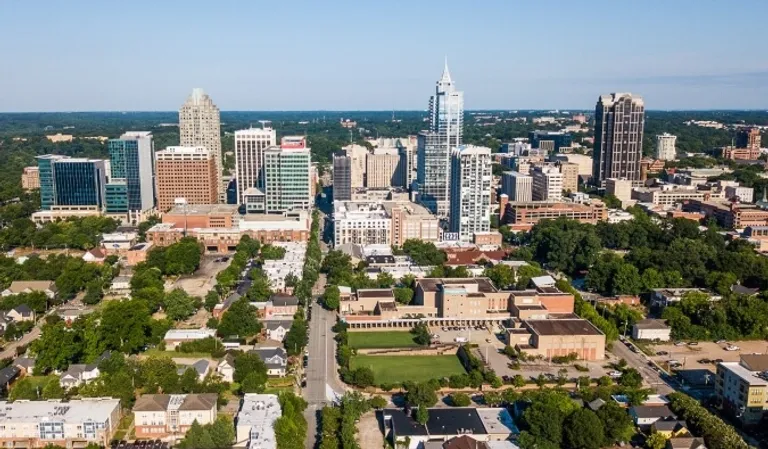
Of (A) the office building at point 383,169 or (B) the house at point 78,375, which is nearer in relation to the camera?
(B) the house at point 78,375

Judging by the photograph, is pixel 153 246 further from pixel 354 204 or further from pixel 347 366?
pixel 347 366

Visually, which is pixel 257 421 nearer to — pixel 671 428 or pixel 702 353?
pixel 671 428

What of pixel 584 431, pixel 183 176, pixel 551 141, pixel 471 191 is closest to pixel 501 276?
pixel 471 191

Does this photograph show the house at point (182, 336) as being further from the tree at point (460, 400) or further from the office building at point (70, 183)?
the office building at point (70, 183)

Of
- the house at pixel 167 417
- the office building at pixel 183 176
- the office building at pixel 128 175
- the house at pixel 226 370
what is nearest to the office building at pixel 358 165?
the office building at pixel 183 176

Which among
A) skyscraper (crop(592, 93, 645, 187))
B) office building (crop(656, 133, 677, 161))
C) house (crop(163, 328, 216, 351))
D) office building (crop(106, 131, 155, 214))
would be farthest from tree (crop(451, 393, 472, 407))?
office building (crop(656, 133, 677, 161))

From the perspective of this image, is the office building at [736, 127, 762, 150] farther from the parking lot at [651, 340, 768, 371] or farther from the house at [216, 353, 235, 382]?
the house at [216, 353, 235, 382]

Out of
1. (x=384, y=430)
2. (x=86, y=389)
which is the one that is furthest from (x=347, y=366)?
(x=86, y=389)
